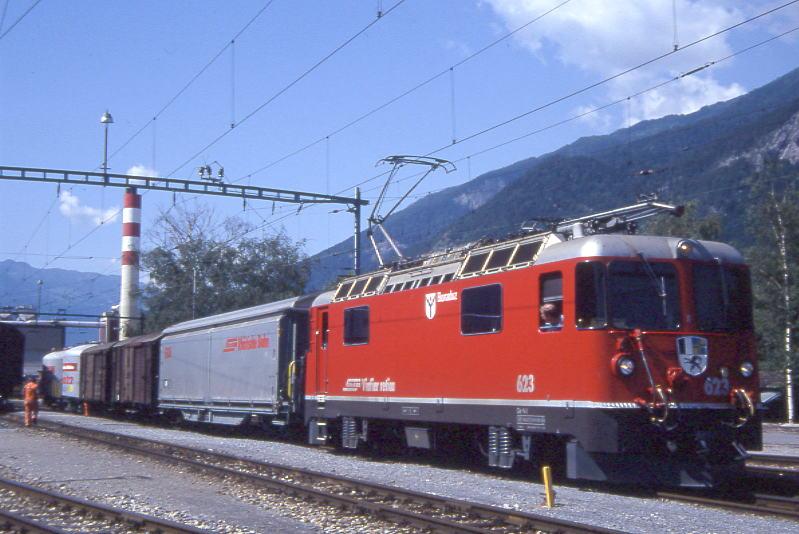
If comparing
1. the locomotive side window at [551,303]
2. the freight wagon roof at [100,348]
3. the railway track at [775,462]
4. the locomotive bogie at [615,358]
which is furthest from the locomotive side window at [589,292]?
the freight wagon roof at [100,348]

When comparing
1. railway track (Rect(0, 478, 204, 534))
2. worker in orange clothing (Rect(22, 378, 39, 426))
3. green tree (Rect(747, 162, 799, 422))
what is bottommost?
railway track (Rect(0, 478, 204, 534))

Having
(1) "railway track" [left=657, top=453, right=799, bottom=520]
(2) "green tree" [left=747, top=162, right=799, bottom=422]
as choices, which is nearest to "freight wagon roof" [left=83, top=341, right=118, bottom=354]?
(2) "green tree" [left=747, top=162, right=799, bottom=422]

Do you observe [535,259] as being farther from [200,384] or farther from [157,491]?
[200,384]

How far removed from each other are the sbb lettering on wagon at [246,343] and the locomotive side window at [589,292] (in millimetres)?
11419

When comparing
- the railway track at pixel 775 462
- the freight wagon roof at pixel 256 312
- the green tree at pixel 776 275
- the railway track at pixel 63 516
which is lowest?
the railway track at pixel 63 516

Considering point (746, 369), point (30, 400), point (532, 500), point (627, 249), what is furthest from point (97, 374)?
point (746, 369)

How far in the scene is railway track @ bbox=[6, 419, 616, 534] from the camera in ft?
33.1

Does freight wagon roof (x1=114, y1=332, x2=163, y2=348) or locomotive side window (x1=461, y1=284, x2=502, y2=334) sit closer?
locomotive side window (x1=461, y1=284, x2=502, y2=334)

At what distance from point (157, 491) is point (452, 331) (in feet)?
16.3

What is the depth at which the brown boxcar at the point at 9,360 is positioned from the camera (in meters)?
37.9

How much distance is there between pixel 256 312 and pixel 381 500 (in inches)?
468

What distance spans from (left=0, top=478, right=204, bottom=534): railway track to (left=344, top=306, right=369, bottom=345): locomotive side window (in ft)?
21.5

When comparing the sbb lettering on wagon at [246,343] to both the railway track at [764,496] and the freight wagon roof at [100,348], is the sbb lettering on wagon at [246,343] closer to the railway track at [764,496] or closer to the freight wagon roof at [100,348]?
the railway track at [764,496]

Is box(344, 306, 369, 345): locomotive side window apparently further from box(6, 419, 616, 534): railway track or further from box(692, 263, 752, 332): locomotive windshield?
box(692, 263, 752, 332): locomotive windshield
